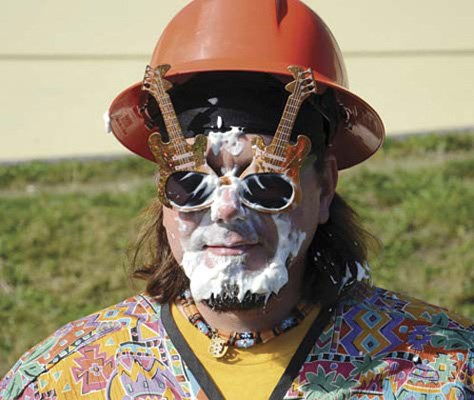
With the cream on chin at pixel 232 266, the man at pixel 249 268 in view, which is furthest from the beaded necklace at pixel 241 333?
the cream on chin at pixel 232 266

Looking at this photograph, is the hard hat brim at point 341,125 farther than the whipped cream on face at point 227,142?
Yes

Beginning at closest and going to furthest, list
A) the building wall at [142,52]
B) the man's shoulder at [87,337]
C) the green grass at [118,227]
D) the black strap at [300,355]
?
the black strap at [300,355] < the man's shoulder at [87,337] < the green grass at [118,227] < the building wall at [142,52]

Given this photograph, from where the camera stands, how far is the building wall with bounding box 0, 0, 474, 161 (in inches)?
288

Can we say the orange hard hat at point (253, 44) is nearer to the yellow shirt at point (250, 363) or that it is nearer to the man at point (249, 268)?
the man at point (249, 268)

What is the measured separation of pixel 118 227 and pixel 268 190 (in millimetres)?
Result: 3210

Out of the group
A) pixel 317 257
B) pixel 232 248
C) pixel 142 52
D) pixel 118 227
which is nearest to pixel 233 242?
pixel 232 248

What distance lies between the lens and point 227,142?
2709 millimetres

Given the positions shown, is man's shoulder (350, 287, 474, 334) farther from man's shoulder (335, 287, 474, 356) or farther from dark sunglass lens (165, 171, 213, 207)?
dark sunglass lens (165, 171, 213, 207)

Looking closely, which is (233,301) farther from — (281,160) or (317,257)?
(317,257)

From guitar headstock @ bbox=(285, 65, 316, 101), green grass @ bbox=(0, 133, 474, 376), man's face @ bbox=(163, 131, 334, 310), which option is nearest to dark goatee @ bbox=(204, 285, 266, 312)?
man's face @ bbox=(163, 131, 334, 310)

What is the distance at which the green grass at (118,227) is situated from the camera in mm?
5238

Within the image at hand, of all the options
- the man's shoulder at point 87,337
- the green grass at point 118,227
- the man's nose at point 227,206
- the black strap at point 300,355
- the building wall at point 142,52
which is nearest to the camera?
the man's nose at point 227,206

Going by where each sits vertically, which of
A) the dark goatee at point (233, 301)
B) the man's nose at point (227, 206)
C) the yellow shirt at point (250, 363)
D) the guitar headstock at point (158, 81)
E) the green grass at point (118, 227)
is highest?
the guitar headstock at point (158, 81)

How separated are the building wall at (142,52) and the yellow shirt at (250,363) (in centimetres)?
451
